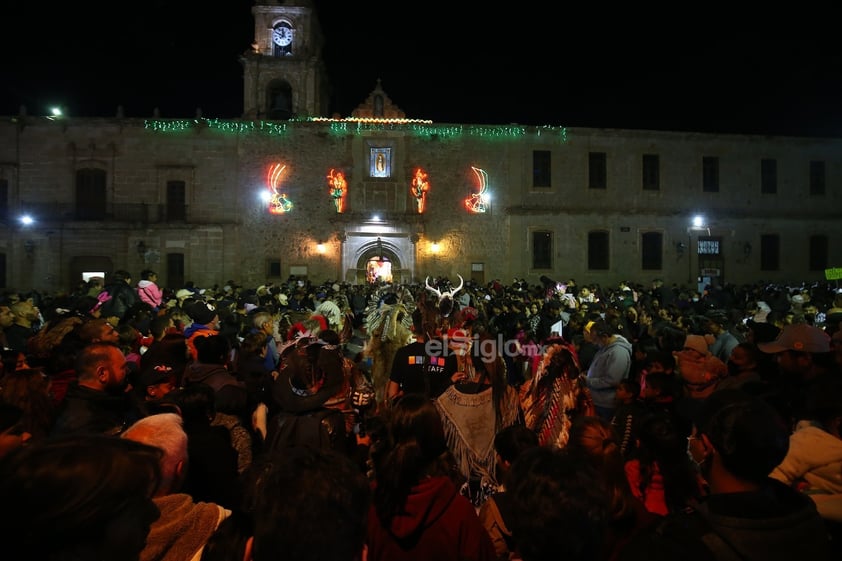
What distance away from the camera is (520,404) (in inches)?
182

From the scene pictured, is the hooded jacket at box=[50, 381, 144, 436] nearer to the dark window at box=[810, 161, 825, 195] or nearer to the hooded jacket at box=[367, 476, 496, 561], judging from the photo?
the hooded jacket at box=[367, 476, 496, 561]

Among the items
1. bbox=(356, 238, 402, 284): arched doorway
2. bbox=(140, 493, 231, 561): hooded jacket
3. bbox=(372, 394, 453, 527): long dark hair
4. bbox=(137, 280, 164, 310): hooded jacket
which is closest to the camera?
bbox=(140, 493, 231, 561): hooded jacket

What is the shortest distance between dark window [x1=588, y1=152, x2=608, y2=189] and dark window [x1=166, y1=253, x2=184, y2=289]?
19.9 m

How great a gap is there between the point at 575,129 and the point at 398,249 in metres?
10.4

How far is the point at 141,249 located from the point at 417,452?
2577 centimetres

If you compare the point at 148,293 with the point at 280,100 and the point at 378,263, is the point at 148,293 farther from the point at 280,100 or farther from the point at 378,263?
the point at 280,100

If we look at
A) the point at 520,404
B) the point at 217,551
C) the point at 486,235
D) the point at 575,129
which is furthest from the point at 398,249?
the point at 217,551

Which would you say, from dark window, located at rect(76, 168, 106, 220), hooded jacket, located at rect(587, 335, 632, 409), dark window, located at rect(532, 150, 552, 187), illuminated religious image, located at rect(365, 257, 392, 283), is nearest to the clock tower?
dark window, located at rect(76, 168, 106, 220)

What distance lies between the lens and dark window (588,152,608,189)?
A: 2728cm

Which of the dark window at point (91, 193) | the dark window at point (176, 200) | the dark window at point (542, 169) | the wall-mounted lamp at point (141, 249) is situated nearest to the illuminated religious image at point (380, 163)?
the dark window at point (542, 169)

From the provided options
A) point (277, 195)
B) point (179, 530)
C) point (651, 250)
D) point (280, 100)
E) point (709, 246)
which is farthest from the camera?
point (280, 100)

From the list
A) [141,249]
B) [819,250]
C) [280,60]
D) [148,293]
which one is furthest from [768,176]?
[141,249]

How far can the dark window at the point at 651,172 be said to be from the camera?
90.4 feet

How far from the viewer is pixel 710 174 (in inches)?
1094
